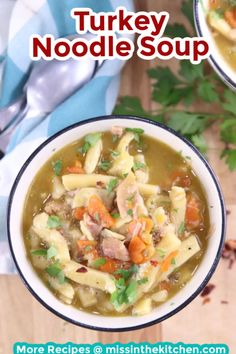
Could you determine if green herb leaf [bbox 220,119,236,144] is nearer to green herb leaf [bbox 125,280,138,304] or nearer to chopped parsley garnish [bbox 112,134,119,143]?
chopped parsley garnish [bbox 112,134,119,143]

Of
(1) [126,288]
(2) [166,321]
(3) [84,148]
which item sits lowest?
(2) [166,321]

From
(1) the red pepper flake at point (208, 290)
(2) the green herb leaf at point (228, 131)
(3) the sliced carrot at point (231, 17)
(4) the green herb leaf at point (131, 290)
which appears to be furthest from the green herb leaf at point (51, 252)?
(3) the sliced carrot at point (231, 17)

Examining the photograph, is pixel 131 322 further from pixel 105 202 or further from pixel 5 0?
pixel 5 0

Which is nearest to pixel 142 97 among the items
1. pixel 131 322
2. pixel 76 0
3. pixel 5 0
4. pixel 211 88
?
pixel 211 88

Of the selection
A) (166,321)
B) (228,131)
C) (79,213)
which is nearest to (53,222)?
(79,213)

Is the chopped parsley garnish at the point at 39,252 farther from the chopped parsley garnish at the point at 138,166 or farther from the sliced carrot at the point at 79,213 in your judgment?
the chopped parsley garnish at the point at 138,166

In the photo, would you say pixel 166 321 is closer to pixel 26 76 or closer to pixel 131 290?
pixel 131 290
